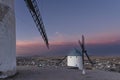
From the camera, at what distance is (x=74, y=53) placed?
185ft

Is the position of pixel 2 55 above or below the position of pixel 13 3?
below

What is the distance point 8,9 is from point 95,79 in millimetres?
10283

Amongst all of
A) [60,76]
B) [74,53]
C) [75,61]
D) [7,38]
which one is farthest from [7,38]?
[74,53]

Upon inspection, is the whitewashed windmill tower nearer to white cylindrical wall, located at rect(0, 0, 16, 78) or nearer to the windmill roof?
white cylindrical wall, located at rect(0, 0, 16, 78)

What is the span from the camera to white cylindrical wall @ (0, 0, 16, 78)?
2634 cm

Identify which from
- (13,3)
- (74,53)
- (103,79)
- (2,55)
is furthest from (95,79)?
(74,53)

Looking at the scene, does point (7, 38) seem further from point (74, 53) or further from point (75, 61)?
point (74, 53)

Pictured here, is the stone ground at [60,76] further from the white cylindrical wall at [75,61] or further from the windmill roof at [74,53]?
the windmill roof at [74,53]

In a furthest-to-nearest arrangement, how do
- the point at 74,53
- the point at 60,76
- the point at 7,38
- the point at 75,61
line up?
the point at 74,53, the point at 75,61, the point at 60,76, the point at 7,38

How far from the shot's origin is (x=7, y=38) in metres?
27.0

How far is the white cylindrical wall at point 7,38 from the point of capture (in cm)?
2634

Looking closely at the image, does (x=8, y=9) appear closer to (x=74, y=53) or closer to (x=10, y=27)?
(x=10, y=27)

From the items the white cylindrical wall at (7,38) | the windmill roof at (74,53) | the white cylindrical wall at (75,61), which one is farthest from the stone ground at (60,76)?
the windmill roof at (74,53)

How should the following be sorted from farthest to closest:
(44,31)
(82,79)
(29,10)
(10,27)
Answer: (44,31) < (29,10) < (10,27) < (82,79)
